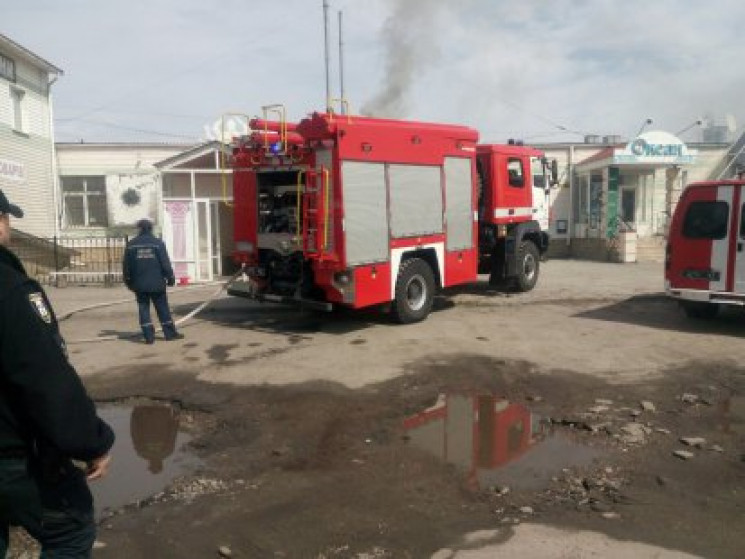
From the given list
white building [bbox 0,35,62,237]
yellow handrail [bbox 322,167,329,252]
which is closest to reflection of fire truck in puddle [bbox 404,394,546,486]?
yellow handrail [bbox 322,167,329,252]

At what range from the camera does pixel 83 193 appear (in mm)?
21609

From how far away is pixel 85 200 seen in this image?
850 inches

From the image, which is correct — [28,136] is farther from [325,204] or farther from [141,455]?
[141,455]

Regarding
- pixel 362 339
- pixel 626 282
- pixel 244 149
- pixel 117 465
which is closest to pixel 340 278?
pixel 362 339

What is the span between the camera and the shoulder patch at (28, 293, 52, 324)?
229cm

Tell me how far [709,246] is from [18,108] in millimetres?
18849

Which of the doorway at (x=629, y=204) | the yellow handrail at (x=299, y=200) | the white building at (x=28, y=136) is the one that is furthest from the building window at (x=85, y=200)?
the doorway at (x=629, y=204)

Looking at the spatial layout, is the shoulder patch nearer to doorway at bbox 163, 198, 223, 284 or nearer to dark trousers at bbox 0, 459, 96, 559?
dark trousers at bbox 0, 459, 96, 559

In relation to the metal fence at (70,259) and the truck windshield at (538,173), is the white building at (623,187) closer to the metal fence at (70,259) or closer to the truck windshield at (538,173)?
the truck windshield at (538,173)

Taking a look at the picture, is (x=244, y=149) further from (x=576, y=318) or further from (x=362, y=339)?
(x=576, y=318)

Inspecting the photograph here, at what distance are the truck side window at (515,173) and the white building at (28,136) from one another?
13531 millimetres

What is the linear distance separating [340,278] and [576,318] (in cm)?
405

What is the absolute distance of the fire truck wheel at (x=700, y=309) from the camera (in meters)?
10.4

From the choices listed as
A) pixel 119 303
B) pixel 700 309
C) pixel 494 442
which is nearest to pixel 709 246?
pixel 700 309
